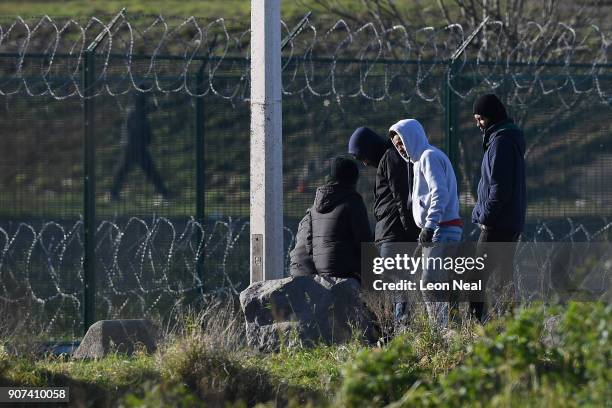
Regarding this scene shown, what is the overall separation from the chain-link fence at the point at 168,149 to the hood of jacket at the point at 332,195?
4.83 ft

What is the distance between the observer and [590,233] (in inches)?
382

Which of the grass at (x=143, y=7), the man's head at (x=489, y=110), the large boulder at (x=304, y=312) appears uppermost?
the grass at (x=143, y=7)

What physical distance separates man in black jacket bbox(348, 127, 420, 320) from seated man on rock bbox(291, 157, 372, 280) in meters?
0.12

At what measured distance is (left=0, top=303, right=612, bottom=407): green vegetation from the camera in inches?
205

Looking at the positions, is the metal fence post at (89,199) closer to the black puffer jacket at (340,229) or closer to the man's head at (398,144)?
the black puffer jacket at (340,229)

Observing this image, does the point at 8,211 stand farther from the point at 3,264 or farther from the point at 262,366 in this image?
the point at 262,366

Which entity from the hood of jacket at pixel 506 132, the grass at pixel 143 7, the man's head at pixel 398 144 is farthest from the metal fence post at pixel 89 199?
the grass at pixel 143 7

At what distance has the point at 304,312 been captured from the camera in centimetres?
756

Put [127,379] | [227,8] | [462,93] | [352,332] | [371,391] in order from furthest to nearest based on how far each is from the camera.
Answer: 1. [227,8]
2. [462,93]
3. [352,332]
4. [127,379]
5. [371,391]

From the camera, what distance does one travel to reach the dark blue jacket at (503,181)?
24.2ft

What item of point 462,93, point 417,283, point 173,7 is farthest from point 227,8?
point 417,283

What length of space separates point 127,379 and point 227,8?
101ft

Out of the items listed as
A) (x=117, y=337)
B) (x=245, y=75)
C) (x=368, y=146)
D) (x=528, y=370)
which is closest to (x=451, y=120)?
(x=245, y=75)

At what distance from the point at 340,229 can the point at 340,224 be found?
0.03 m
